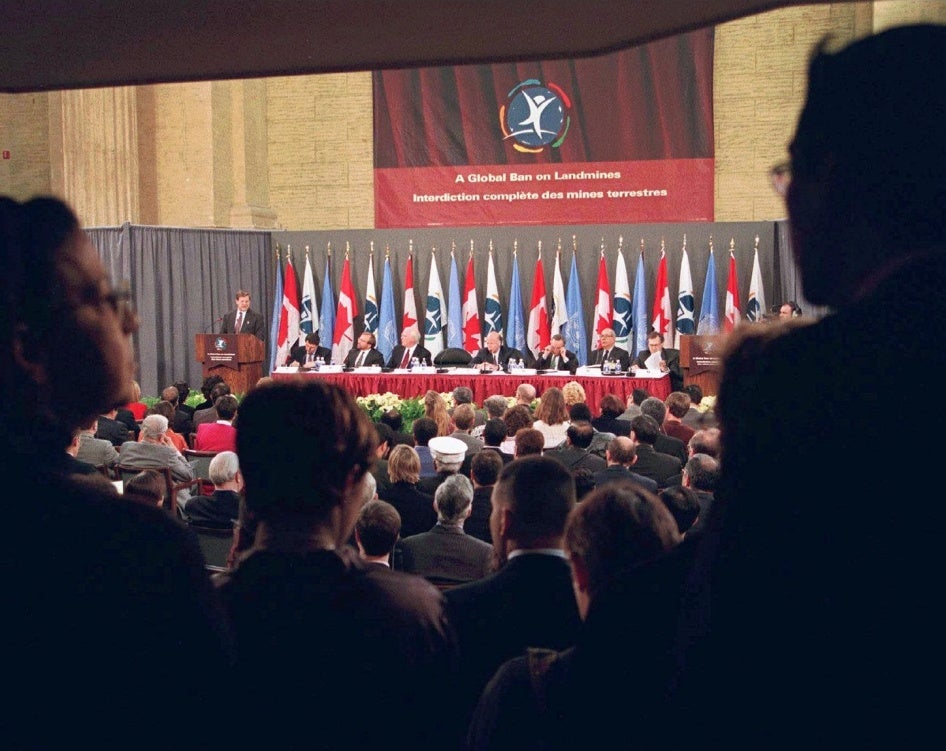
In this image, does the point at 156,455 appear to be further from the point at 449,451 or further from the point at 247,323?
the point at 247,323

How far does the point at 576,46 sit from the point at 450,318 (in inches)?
490

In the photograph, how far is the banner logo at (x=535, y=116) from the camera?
14.6 m

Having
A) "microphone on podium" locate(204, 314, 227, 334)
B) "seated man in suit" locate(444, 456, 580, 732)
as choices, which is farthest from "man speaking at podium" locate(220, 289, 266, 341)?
"seated man in suit" locate(444, 456, 580, 732)

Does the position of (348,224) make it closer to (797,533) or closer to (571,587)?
(571,587)

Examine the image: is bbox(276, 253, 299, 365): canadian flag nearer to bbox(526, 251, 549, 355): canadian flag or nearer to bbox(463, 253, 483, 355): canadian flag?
bbox(463, 253, 483, 355): canadian flag

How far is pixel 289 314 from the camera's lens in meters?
14.5

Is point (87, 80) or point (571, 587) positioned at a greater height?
point (87, 80)

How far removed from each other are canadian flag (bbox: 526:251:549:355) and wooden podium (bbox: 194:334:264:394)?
3.85m

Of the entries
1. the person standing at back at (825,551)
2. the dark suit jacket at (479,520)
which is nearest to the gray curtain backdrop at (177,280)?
the dark suit jacket at (479,520)

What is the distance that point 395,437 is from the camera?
7.22m

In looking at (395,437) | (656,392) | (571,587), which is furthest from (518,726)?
(656,392)

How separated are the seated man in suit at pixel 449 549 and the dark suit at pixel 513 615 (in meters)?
1.37

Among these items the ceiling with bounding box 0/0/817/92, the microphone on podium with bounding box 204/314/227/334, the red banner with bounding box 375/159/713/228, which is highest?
the red banner with bounding box 375/159/713/228

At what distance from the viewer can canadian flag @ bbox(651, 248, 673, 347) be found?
534 inches
